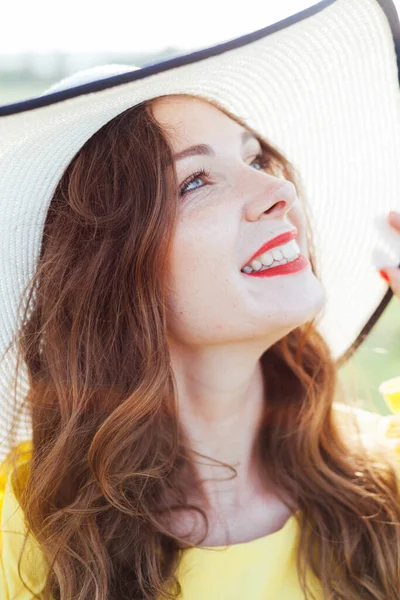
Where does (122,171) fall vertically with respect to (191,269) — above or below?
above

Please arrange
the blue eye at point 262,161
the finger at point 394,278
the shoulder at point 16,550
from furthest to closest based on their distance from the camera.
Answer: the blue eye at point 262,161, the finger at point 394,278, the shoulder at point 16,550

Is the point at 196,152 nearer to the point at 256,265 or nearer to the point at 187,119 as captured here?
the point at 187,119

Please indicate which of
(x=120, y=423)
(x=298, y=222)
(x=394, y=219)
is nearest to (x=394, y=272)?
(x=394, y=219)

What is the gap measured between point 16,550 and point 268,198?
1107 millimetres

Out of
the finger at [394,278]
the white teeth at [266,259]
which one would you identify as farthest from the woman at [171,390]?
the finger at [394,278]

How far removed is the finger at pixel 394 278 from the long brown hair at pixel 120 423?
1.60 feet

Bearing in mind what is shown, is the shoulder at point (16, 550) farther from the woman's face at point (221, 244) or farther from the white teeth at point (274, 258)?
the white teeth at point (274, 258)

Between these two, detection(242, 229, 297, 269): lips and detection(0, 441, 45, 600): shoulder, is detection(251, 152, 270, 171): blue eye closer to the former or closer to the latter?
detection(242, 229, 297, 269): lips

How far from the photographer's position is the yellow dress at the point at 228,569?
1749mm

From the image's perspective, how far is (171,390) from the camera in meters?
1.88

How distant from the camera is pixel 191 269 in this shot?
174 centimetres

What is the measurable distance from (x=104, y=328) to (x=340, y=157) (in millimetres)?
890

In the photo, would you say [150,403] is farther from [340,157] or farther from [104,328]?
[340,157]

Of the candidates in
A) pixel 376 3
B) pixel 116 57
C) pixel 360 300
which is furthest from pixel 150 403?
pixel 116 57
